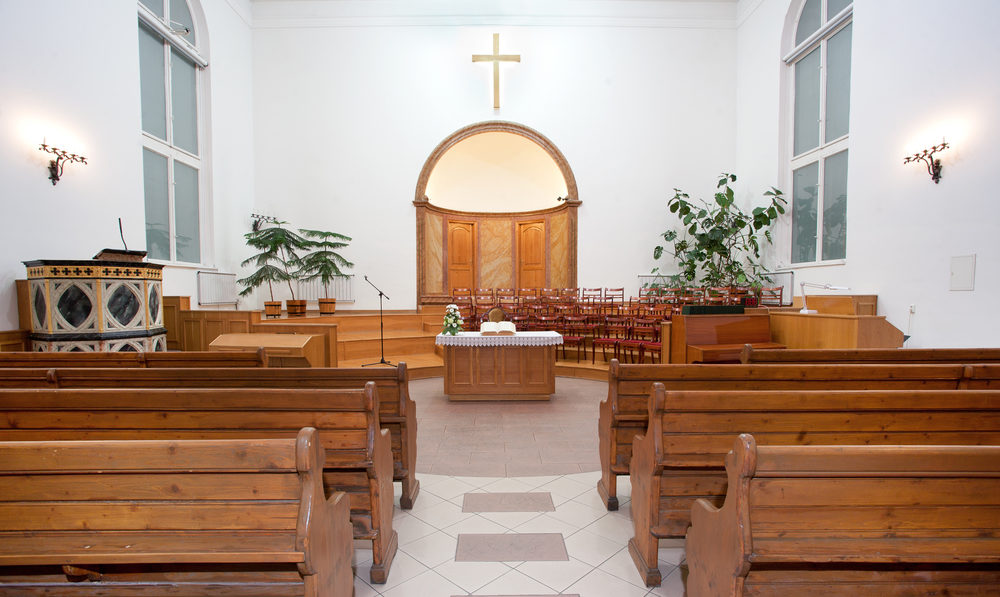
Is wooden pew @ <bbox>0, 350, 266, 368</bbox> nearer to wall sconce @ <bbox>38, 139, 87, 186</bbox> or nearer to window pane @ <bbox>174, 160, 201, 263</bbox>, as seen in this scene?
wall sconce @ <bbox>38, 139, 87, 186</bbox>

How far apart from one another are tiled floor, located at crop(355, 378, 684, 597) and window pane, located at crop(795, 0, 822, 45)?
7210 mm

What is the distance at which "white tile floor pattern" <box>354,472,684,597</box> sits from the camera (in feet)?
6.26

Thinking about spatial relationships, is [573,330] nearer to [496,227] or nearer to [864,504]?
[496,227]

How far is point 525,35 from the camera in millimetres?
9242

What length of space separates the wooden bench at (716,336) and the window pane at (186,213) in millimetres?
7167

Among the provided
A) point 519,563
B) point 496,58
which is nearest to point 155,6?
point 496,58

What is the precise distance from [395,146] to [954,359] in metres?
8.64

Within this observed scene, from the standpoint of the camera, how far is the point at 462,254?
10727mm

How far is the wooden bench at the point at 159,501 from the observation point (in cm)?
113

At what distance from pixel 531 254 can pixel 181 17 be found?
7.45 meters

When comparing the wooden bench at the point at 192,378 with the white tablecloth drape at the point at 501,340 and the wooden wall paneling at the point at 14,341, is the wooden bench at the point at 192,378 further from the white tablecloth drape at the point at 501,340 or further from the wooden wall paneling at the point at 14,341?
the white tablecloth drape at the point at 501,340

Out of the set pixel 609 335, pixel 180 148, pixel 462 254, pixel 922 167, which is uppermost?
pixel 180 148

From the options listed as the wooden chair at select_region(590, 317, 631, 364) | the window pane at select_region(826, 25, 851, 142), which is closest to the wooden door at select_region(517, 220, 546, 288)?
the wooden chair at select_region(590, 317, 631, 364)

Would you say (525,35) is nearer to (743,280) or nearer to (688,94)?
(688,94)
